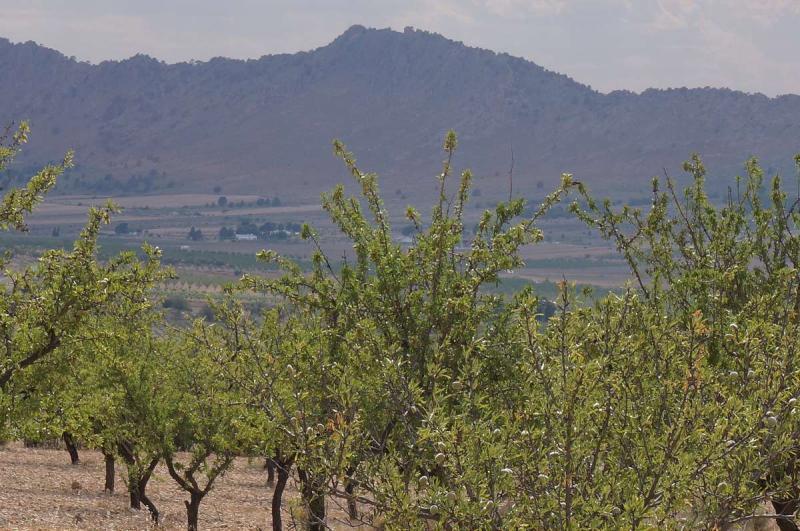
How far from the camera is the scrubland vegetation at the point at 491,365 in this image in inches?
245

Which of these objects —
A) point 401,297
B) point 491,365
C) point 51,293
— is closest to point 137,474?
point 51,293

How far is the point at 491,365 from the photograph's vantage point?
33.8ft

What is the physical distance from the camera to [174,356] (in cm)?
2394

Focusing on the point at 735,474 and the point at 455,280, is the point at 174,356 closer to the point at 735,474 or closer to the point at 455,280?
the point at 455,280

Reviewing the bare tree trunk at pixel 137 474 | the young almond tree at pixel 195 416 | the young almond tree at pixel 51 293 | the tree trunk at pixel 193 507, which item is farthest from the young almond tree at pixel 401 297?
the bare tree trunk at pixel 137 474

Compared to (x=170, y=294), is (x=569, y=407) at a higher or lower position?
higher

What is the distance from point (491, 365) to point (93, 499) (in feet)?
78.9

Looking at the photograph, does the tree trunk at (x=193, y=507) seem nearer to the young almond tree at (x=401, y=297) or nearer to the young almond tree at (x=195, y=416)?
the young almond tree at (x=195, y=416)

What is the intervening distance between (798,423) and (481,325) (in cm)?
Answer: 458

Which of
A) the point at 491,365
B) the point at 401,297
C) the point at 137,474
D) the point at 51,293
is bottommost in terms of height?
the point at 137,474

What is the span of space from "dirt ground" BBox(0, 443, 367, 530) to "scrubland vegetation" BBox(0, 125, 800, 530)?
323 inches

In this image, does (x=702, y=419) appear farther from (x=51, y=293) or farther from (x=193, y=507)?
(x=193, y=507)

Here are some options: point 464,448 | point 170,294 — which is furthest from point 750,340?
point 170,294

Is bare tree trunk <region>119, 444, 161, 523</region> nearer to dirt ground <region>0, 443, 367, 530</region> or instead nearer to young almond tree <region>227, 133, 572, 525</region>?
dirt ground <region>0, 443, 367, 530</region>
